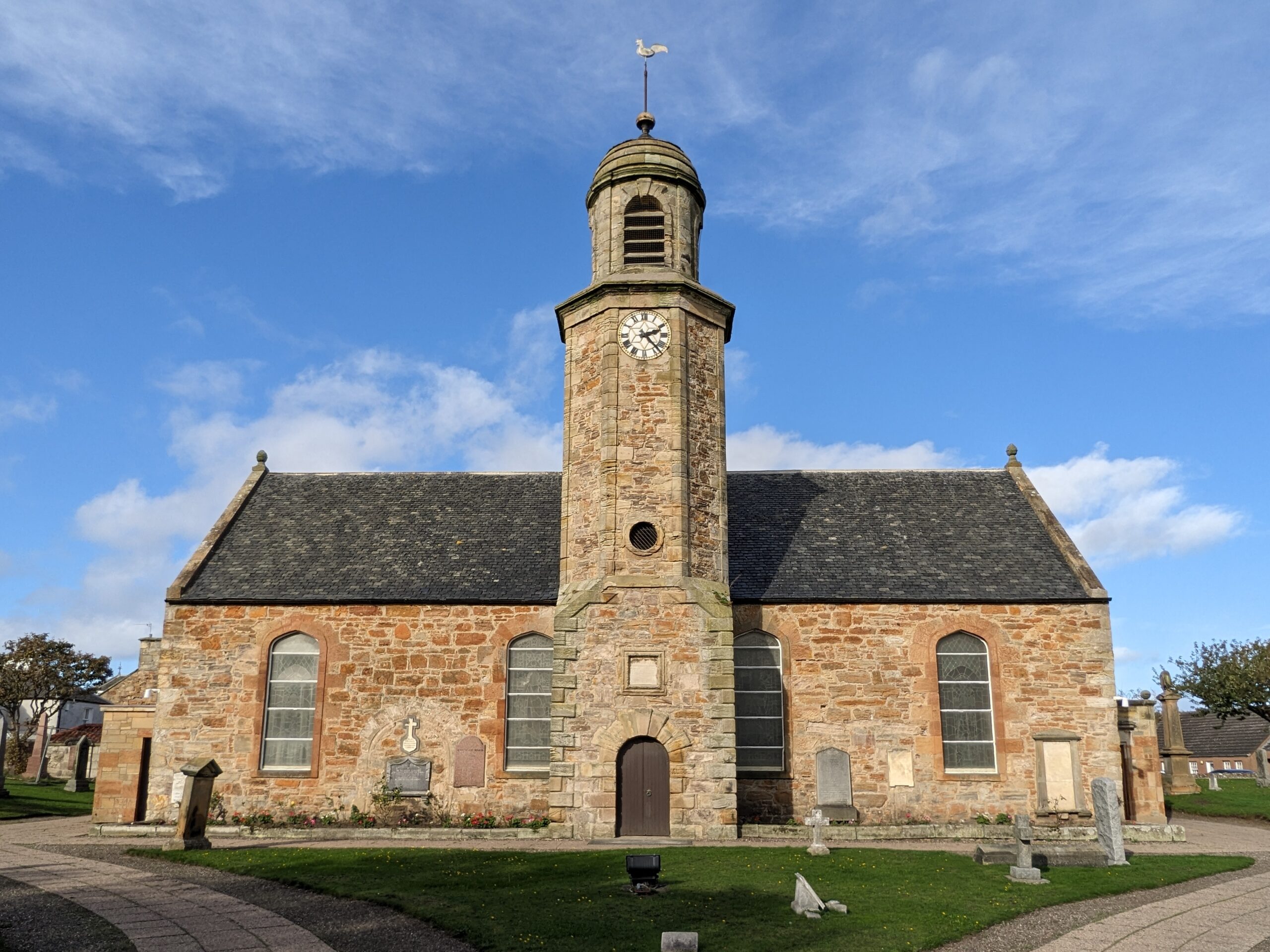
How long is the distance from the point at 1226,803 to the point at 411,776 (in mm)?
24645

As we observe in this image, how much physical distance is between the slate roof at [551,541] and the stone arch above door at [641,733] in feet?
14.0

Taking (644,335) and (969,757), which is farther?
(969,757)

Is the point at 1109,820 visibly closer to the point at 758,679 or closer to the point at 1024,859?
the point at 1024,859

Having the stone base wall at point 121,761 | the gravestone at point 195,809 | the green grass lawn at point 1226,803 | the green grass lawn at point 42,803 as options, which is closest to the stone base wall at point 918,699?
the green grass lawn at point 1226,803

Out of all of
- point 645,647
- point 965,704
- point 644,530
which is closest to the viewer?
point 645,647

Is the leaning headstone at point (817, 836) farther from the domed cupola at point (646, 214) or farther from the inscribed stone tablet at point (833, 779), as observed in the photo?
the domed cupola at point (646, 214)

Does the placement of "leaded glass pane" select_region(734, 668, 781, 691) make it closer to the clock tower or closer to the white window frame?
the clock tower

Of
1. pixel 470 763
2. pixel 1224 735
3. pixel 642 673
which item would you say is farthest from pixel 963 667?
pixel 1224 735

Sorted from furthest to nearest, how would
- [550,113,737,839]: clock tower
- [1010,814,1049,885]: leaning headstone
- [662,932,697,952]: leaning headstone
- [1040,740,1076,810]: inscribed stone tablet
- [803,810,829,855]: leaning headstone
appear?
[1040,740,1076,810]: inscribed stone tablet < [550,113,737,839]: clock tower < [803,810,829,855]: leaning headstone < [1010,814,1049,885]: leaning headstone < [662,932,697,952]: leaning headstone

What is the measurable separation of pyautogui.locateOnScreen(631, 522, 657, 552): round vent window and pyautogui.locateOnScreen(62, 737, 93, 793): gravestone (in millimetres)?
26966

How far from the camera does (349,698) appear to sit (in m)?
22.6

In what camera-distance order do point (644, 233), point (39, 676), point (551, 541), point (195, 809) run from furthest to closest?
1. point (39, 676)
2. point (551, 541)
3. point (644, 233)
4. point (195, 809)

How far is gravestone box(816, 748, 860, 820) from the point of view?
830 inches

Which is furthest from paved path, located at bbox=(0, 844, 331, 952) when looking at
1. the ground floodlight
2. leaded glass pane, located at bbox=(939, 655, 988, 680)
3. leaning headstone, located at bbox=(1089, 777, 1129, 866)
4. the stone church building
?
leaded glass pane, located at bbox=(939, 655, 988, 680)
